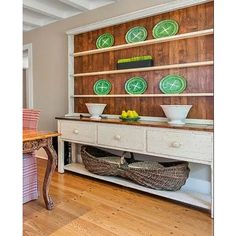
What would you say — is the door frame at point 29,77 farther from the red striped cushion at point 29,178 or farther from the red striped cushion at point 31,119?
the red striped cushion at point 29,178

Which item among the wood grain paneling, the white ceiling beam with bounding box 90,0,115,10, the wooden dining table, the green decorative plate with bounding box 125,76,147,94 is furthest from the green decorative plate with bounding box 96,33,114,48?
the wooden dining table

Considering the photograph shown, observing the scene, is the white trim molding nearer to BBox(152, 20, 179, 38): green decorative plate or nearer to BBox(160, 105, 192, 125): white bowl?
BBox(152, 20, 179, 38): green decorative plate

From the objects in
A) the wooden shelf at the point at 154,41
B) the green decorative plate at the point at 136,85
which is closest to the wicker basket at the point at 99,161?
the green decorative plate at the point at 136,85

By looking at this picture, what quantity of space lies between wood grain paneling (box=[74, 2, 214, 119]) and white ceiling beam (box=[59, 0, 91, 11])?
37 centimetres

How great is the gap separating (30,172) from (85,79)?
163 centimetres

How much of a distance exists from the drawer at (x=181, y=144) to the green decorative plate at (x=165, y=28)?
1.16 m

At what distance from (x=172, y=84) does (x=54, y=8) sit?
2238mm

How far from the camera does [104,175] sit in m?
2.90

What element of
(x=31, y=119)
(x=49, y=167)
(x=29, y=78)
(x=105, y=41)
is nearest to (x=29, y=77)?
(x=29, y=78)

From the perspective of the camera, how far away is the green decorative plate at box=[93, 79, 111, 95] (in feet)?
10.7

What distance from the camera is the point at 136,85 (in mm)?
2977

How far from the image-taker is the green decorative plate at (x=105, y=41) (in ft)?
10.4
